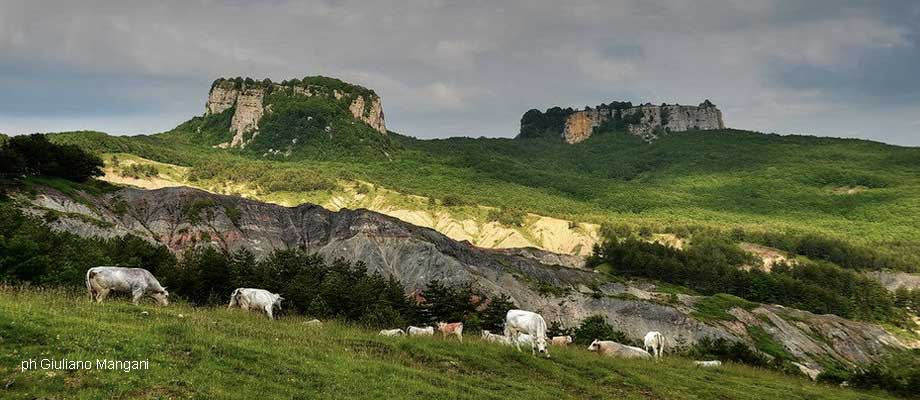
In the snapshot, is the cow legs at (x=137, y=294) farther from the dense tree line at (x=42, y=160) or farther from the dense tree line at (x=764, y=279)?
the dense tree line at (x=764, y=279)

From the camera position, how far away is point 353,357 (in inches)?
853

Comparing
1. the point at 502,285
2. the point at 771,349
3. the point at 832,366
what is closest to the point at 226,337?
the point at 502,285

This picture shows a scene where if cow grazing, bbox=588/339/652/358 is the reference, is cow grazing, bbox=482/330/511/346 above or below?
above

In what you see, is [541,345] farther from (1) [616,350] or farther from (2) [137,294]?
(2) [137,294]

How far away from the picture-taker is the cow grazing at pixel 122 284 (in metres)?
26.3

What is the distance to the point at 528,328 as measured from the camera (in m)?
30.5

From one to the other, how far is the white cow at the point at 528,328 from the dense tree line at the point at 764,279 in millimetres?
156319

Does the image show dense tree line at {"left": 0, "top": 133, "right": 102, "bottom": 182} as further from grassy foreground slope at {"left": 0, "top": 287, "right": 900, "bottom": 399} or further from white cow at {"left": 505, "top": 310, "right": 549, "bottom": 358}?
white cow at {"left": 505, "top": 310, "right": 549, "bottom": 358}

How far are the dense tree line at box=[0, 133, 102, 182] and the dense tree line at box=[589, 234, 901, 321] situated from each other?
150 metres

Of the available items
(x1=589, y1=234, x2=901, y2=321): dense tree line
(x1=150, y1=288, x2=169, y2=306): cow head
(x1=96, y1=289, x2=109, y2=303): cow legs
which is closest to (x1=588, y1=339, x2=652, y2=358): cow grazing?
(x1=150, y1=288, x2=169, y2=306): cow head

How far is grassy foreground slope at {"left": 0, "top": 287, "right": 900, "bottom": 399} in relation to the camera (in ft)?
48.4

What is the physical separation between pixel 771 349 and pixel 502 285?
163 feet

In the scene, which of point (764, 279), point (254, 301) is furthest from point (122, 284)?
point (764, 279)

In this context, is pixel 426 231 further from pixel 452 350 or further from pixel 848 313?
pixel 848 313
